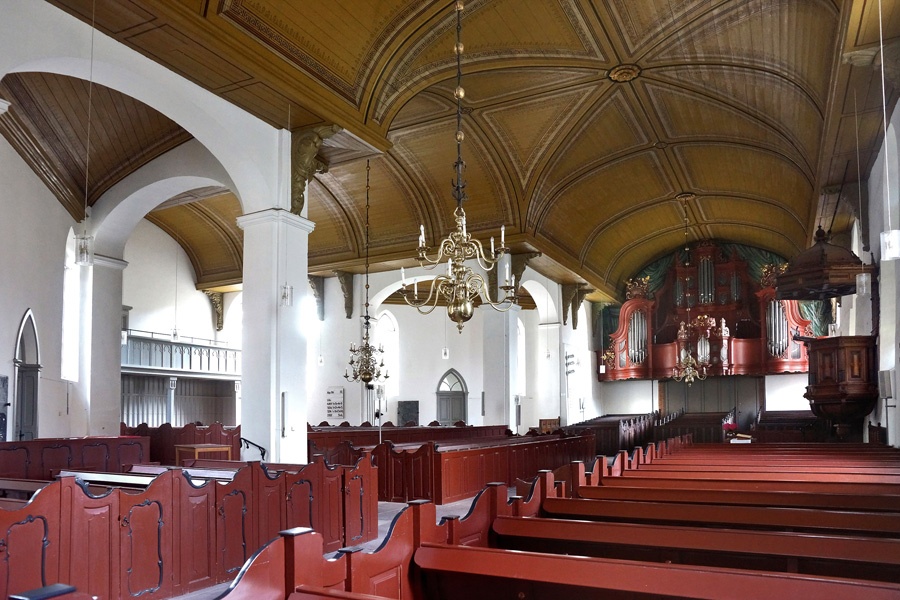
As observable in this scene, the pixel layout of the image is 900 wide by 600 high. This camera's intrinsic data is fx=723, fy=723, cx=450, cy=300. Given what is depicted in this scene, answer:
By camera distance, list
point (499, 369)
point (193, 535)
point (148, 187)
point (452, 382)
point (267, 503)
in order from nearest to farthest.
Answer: point (193, 535)
point (267, 503)
point (148, 187)
point (499, 369)
point (452, 382)

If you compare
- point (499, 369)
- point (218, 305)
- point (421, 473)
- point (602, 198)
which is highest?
point (602, 198)

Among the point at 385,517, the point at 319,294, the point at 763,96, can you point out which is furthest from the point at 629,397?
the point at 385,517

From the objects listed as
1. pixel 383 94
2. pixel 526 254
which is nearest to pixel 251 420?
pixel 383 94

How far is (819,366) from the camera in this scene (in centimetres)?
1044

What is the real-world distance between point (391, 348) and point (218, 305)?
5179 mm

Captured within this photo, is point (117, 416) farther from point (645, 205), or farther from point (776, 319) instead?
point (776, 319)

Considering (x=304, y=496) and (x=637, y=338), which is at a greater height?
(x=637, y=338)

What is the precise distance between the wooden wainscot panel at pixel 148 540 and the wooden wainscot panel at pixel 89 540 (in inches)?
2.7

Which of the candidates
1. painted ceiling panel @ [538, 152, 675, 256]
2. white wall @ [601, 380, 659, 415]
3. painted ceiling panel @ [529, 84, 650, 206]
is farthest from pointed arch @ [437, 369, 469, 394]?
painted ceiling panel @ [529, 84, 650, 206]

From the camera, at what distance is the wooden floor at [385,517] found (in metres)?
5.34

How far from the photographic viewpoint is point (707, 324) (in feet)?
69.1

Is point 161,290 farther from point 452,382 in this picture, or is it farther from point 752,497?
point 752,497

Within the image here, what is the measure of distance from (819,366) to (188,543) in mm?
8901

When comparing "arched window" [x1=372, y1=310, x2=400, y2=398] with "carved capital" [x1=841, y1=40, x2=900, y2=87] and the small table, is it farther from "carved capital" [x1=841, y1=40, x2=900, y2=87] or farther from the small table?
"carved capital" [x1=841, y1=40, x2=900, y2=87]
